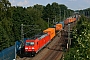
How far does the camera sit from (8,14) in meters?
60.6

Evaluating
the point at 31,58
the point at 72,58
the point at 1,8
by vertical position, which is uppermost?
the point at 1,8

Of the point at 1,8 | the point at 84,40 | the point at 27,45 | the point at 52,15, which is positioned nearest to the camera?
the point at 84,40

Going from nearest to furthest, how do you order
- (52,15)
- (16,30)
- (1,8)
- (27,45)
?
(27,45), (1,8), (16,30), (52,15)

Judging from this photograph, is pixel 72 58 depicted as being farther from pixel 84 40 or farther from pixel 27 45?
pixel 27 45

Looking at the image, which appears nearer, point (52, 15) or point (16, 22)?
point (16, 22)

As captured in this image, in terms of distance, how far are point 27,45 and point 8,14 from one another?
14730 millimetres

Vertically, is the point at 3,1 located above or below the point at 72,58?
above

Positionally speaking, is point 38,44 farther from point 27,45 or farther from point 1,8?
point 1,8

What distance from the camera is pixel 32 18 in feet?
245

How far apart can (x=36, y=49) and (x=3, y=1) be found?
16.1 meters

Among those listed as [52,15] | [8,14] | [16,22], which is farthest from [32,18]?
[52,15]

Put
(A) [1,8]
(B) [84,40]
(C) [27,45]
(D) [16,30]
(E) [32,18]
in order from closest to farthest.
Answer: (B) [84,40]
(C) [27,45]
(A) [1,8]
(D) [16,30]
(E) [32,18]

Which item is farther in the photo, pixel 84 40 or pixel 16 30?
pixel 16 30

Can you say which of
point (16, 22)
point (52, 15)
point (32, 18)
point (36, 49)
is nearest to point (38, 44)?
point (36, 49)
